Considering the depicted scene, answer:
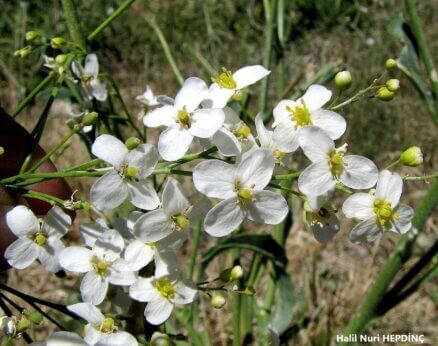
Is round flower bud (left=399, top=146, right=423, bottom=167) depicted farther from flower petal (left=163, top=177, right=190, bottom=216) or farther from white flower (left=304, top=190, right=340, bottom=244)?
flower petal (left=163, top=177, right=190, bottom=216)

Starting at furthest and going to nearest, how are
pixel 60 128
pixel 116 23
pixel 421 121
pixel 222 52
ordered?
pixel 116 23 → pixel 222 52 → pixel 60 128 → pixel 421 121

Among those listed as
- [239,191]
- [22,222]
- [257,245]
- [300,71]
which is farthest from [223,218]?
[300,71]

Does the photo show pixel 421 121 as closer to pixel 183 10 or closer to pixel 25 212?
pixel 183 10

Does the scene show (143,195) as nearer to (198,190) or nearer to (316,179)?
(198,190)

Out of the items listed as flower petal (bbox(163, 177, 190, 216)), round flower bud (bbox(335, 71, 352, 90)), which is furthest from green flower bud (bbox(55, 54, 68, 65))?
round flower bud (bbox(335, 71, 352, 90))

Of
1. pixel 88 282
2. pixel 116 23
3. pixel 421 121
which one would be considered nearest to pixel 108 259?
pixel 88 282

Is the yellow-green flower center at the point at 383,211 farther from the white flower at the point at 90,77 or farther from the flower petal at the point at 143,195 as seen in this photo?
the white flower at the point at 90,77

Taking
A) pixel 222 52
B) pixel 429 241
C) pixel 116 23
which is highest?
pixel 116 23
